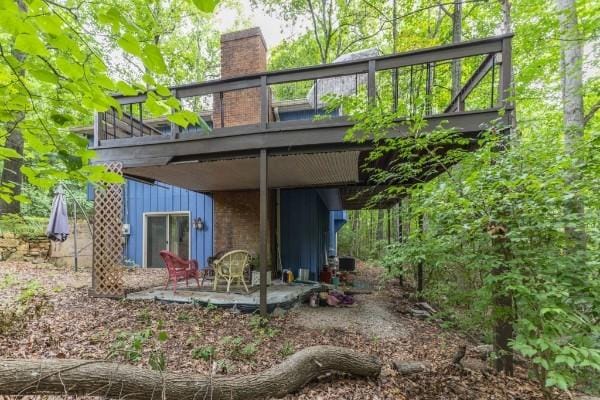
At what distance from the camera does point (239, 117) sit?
8.22 meters

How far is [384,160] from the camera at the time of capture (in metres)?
→ 6.10

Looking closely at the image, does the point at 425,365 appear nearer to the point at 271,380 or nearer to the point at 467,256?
the point at 467,256

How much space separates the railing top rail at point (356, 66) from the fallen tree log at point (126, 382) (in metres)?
3.92

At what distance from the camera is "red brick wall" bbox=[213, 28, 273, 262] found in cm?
815

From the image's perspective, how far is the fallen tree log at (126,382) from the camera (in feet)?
7.20

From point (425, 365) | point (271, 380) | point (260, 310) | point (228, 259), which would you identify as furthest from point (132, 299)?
point (425, 365)

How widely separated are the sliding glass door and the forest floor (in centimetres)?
343

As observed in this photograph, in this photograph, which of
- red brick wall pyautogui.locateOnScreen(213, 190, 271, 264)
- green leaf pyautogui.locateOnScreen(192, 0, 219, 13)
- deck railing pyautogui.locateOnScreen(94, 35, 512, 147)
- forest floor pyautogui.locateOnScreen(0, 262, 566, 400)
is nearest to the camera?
green leaf pyautogui.locateOnScreen(192, 0, 219, 13)

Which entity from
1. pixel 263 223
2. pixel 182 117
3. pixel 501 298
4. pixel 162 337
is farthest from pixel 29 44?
pixel 501 298

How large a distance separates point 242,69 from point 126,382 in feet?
25.1

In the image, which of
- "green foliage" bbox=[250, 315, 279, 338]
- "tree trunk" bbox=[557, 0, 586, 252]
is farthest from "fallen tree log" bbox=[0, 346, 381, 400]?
"tree trunk" bbox=[557, 0, 586, 252]

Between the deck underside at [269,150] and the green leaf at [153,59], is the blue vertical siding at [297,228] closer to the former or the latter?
the deck underside at [269,150]

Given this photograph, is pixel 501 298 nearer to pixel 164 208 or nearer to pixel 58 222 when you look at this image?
pixel 58 222

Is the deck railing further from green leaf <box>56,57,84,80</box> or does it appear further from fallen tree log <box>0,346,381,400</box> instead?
fallen tree log <box>0,346,381,400</box>
